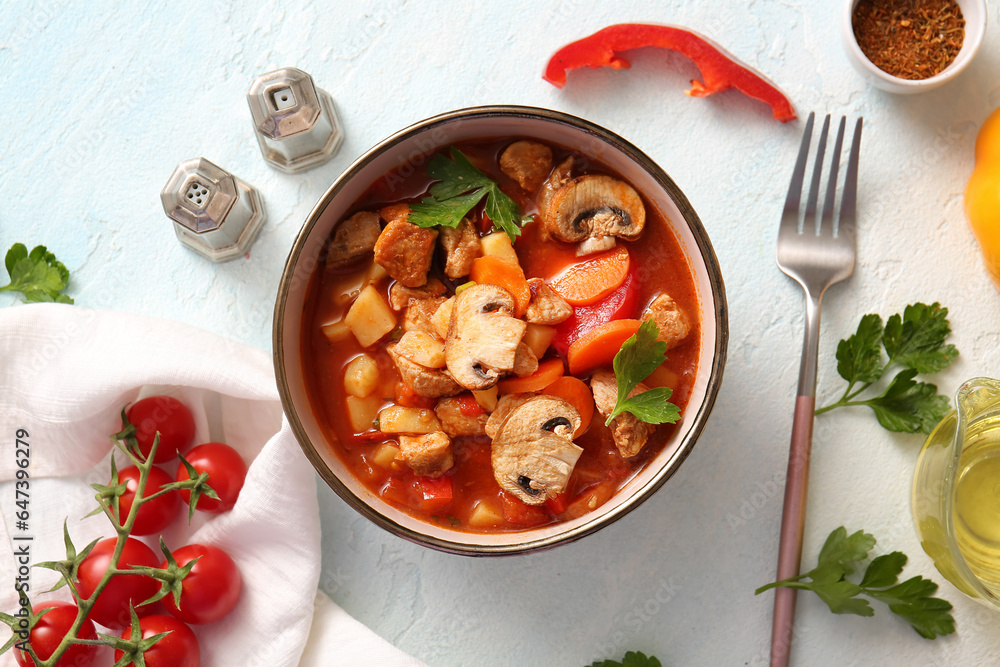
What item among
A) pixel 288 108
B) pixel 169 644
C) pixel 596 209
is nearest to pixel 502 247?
pixel 596 209

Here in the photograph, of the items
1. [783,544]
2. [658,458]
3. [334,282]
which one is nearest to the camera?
[658,458]

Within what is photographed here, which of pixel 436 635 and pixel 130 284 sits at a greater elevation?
pixel 130 284

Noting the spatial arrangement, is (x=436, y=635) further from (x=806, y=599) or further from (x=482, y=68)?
(x=482, y=68)

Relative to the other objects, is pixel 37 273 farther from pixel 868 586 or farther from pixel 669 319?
pixel 868 586

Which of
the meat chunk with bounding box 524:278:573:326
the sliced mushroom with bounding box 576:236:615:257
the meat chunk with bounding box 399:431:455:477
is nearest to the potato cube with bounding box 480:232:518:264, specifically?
the meat chunk with bounding box 524:278:573:326

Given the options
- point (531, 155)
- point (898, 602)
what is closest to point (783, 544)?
point (898, 602)

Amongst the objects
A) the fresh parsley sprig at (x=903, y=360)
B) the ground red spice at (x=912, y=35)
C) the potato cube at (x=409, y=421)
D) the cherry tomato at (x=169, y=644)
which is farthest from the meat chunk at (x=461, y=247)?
the ground red spice at (x=912, y=35)

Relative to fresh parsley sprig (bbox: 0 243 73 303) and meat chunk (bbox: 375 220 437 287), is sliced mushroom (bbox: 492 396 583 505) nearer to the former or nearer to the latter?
meat chunk (bbox: 375 220 437 287)
